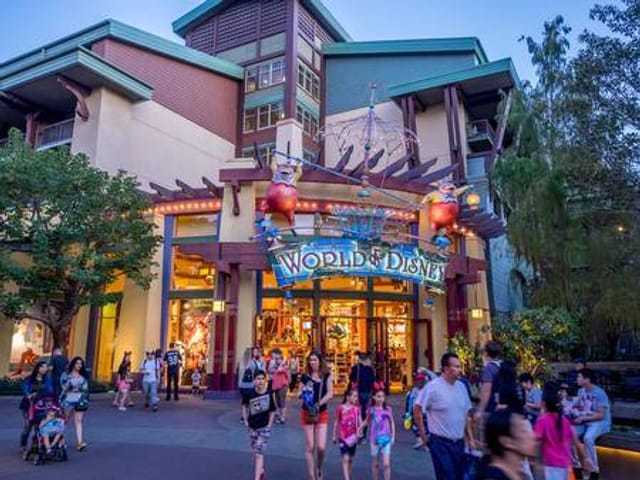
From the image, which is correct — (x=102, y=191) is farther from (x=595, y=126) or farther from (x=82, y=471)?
(x=595, y=126)

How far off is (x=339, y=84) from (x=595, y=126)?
19.3m

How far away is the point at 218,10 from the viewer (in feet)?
110

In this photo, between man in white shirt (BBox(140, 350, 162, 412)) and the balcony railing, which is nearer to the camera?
man in white shirt (BBox(140, 350, 162, 412))

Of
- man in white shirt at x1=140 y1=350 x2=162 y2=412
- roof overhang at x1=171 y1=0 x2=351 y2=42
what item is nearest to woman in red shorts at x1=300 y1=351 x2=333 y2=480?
man in white shirt at x1=140 y1=350 x2=162 y2=412

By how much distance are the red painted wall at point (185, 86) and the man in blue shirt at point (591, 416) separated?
22.9m

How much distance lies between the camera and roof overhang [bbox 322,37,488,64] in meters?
29.1

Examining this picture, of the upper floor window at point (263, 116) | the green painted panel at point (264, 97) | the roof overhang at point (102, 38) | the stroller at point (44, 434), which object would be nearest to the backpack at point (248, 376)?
the stroller at point (44, 434)

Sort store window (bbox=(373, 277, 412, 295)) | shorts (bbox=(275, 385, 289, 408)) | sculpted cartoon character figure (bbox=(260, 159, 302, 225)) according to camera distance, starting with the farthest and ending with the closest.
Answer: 1. store window (bbox=(373, 277, 412, 295))
2. sculpted cartoon character figure (bbox=(260, 159, 302, 225))
3. shorts (bbox=(275, 385, 289, 408))

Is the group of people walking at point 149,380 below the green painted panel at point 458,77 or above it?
below

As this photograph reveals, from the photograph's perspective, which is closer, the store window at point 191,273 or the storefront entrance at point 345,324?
the storefront entrance at point 345,324

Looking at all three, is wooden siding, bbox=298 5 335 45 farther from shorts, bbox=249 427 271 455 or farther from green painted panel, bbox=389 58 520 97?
shorts, bbox=249 427 271 455

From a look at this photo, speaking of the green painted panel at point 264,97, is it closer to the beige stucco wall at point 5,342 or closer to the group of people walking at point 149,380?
the beige stucco wall at point 5,342

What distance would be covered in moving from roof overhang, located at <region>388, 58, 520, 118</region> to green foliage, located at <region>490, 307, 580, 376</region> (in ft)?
40.2

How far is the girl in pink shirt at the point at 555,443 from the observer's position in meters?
Result: 5.75
